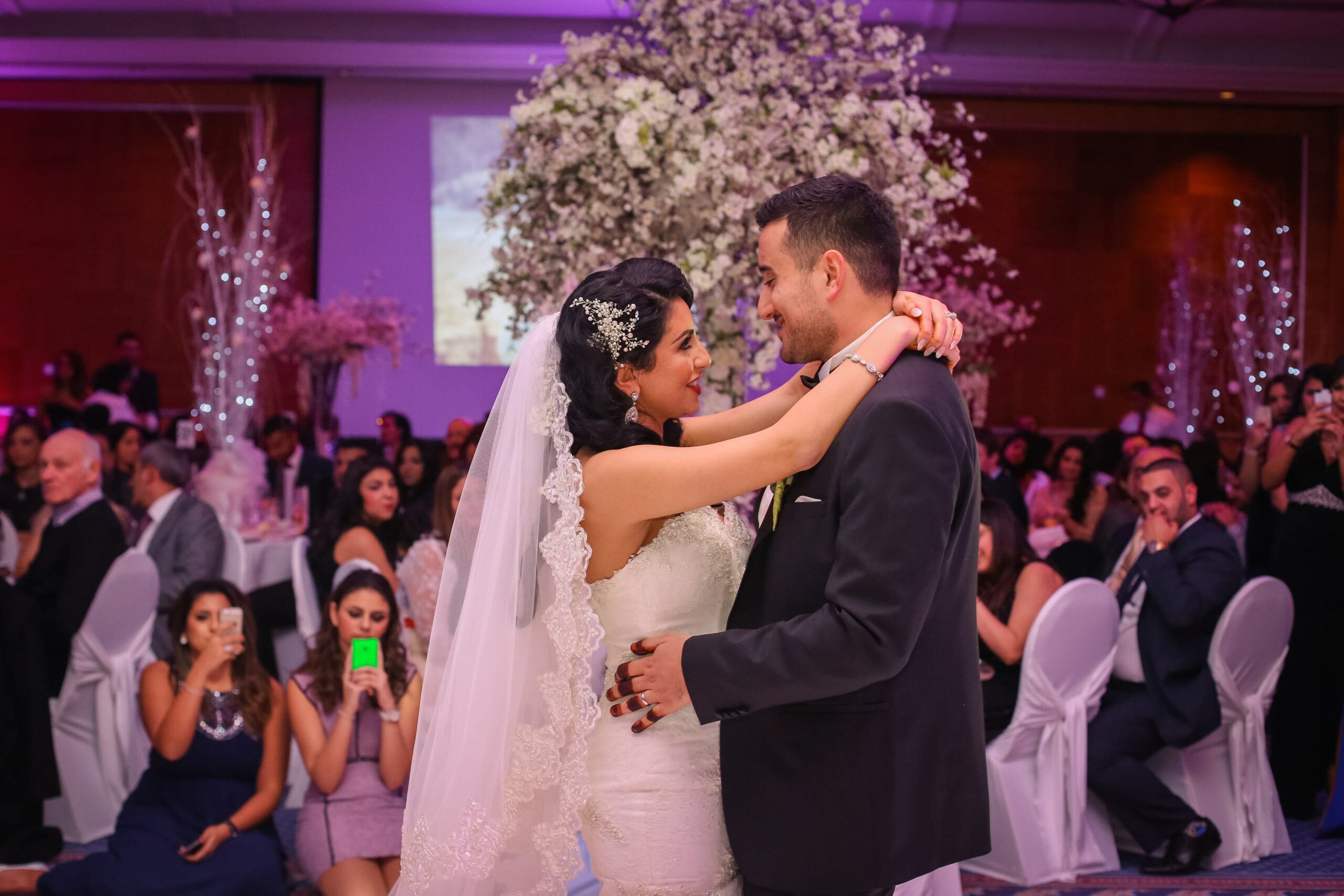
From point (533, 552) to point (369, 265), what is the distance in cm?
921

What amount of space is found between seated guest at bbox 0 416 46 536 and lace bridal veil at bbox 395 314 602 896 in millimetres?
5067

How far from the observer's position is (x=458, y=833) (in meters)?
2.27

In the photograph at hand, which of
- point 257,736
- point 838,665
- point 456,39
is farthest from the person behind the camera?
point 456,39

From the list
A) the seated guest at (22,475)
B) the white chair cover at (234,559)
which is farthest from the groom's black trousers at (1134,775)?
the seated guest at (22,475)

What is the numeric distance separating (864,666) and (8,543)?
5.14 m

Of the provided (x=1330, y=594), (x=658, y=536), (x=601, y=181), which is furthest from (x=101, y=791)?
(x=1330, y=594)

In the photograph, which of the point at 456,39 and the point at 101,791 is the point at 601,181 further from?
the point at 456,39

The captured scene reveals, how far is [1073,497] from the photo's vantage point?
7.20 m

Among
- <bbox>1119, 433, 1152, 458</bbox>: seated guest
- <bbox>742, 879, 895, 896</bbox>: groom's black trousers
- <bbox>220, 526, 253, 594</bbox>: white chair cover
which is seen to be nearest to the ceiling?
<bbox>1119, 433, 1152, 458</bbox>: seated guest

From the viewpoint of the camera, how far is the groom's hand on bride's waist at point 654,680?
206 cm

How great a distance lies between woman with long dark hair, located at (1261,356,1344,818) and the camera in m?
5.24

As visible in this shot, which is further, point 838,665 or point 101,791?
point 101,791

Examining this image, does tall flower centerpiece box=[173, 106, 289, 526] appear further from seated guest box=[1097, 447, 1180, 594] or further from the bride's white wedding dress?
the bride's white wedding dress

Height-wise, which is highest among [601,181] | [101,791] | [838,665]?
[601,181]
